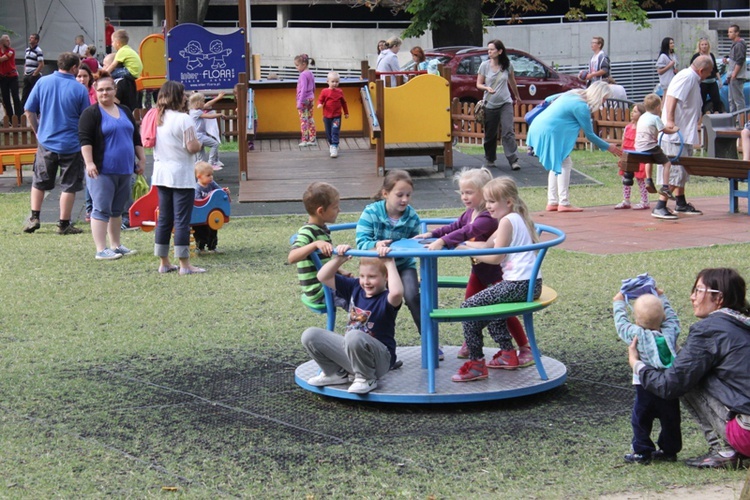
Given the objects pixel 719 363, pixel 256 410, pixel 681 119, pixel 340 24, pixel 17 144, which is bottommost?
pixel 256 410

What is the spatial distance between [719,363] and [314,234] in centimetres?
231

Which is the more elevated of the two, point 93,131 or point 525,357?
point 93,131

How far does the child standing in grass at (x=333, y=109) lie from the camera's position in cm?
1691

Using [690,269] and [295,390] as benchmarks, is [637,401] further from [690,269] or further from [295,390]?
[690,269]

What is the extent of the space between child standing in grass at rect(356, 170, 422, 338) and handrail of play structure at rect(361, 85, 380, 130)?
32.1ft

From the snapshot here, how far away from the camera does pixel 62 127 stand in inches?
483

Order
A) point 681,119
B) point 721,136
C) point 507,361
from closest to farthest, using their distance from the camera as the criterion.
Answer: point 507,361, point 681,119, point 721,136

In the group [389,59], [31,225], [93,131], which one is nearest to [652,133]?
[93,131]

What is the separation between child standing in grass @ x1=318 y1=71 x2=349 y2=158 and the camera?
55.5 ft

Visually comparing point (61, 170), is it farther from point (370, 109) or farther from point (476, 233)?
point (476, 233)

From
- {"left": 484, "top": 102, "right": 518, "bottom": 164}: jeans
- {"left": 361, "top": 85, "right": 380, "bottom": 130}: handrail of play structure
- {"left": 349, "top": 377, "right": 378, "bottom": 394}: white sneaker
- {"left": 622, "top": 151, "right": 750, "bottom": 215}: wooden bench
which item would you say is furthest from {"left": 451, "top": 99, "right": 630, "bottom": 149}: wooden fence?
{"left": 349, "top": 377, "right": 378, "bottom": 394}: white sneaker

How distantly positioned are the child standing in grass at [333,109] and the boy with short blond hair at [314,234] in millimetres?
10593

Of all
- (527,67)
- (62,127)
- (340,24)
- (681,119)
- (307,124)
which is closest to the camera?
(62,127)

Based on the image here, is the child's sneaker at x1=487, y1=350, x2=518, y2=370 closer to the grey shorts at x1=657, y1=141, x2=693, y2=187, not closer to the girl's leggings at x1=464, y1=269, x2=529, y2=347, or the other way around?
the girl's leggings at x1=464, y1=269, x2=529, y2=347
